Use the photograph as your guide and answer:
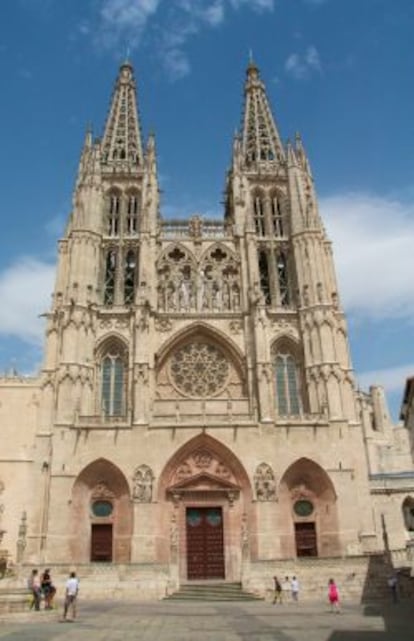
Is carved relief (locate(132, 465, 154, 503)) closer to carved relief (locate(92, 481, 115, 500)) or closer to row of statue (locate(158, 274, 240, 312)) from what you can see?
carved relief (locate(92, 481, 115, 500))

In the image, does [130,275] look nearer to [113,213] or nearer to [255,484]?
[113,213]

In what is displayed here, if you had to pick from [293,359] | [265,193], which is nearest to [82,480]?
[293,359]

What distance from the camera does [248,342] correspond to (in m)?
27.8

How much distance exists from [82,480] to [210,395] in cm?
729

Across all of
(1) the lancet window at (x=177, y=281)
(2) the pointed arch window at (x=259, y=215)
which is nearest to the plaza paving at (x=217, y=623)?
(1) the lancet window at (x=177, y=281)

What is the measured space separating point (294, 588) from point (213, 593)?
3438mm

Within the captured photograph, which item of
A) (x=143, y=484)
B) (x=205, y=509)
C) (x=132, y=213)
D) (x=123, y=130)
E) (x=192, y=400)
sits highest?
(x=123, y=130)

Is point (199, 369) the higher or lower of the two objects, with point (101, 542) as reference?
higher

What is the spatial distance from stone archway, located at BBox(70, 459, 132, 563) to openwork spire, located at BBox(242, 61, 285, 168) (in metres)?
20.8

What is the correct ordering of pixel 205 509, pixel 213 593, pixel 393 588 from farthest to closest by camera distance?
pixel 205 509 → pixel 213 593 → pixel 393 588

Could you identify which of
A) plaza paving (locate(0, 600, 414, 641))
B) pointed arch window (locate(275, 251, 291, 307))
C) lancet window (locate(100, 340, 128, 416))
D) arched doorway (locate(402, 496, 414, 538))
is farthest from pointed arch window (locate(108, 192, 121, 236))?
arched doorway (locate(402, 496, 414, 538))

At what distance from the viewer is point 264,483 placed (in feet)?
77.3

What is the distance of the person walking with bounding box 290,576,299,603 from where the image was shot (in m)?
17.6

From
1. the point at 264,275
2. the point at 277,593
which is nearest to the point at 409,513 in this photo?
the point at 277,593
